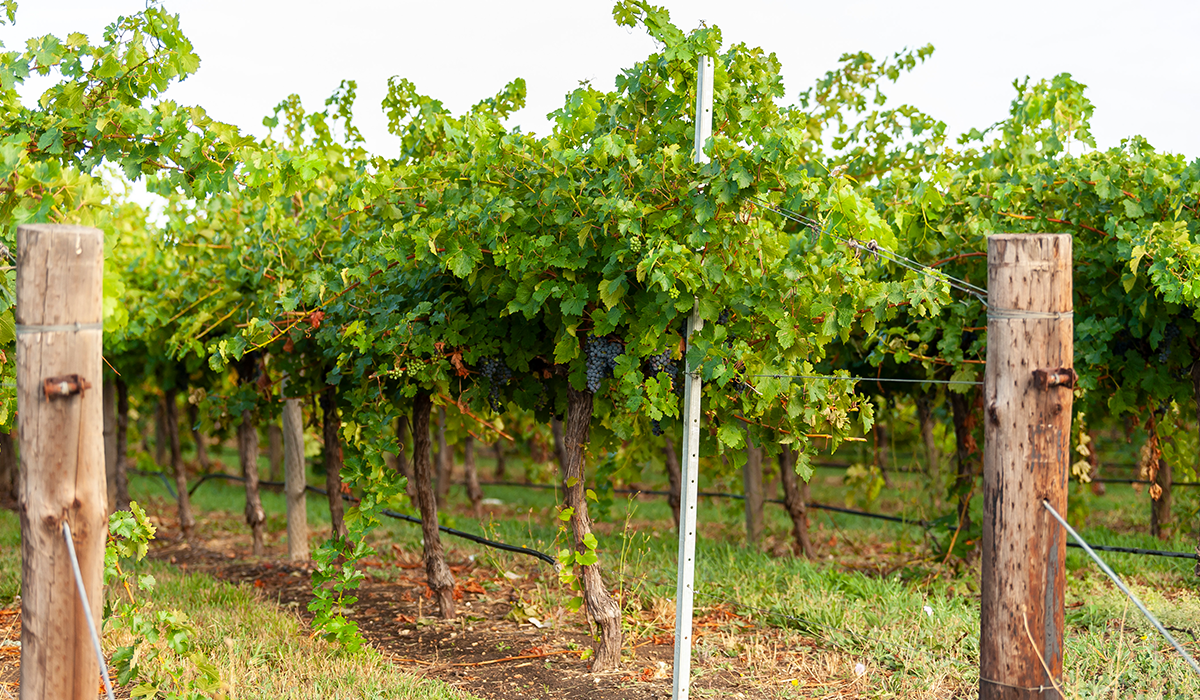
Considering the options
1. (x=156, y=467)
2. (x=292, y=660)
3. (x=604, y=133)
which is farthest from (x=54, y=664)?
(x=156, y=467)

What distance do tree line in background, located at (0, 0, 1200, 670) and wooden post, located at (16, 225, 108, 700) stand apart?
32 cm

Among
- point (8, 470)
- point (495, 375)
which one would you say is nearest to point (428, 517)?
point (495, 375)

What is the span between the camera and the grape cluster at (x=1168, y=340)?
17.8 feet

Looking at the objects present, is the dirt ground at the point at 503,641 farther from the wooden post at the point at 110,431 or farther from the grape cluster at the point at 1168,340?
the wooden post at the point at 110,431

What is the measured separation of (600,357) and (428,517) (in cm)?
207

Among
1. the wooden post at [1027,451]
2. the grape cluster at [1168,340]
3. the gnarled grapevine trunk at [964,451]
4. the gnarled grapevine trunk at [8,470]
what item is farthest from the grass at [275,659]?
the gnarled grapevine trunk at [8,470]

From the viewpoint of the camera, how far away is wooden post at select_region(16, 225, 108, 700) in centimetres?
271

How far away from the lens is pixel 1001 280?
9.15 feet

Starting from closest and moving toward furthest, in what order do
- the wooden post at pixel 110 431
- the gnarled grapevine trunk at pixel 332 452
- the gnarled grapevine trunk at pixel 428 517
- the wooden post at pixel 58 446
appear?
the wooden post at pixel 58 446 < the gnarled grapevine trunk at pixel 428 517 < the gnarled grapevine trunk at pixel 332 452 < the wooden post at pixel 110 431

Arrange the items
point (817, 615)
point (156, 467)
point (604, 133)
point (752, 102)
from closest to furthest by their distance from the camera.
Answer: point (752, 102)
point (604, 133)
point (817, 615)
point (156, 467)

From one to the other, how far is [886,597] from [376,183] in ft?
11.9

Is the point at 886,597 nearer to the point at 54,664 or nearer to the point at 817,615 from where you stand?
the point at 817,615

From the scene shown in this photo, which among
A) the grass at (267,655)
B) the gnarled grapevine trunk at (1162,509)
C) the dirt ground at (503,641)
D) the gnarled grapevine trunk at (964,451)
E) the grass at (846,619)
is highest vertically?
the gnarled grapevine trunk at (964,451)

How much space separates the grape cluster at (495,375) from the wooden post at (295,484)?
11.8 ft
